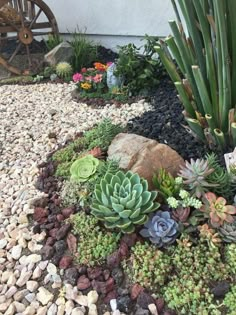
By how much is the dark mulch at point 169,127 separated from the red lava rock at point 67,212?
0.70m

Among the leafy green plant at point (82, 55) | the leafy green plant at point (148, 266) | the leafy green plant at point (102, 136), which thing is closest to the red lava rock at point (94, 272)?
the leafy green plant at point (148, 266)

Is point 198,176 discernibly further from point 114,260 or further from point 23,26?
point 23,26

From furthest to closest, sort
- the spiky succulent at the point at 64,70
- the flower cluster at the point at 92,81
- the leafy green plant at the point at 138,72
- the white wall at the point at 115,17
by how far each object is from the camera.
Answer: the white wall at the point at 115,17, the spiky succulent at the point at 64,70, the flower cluster at the point at 92,81, the leafy green plant at the point at 138,72

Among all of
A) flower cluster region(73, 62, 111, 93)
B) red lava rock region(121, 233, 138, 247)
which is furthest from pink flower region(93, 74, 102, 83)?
red lava rock region(121, 233, 138, 247)

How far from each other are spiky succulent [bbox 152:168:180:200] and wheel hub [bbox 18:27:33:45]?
10.8 feet

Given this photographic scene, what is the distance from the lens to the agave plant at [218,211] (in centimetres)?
147

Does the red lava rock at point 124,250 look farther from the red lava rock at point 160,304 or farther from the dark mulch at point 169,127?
the dark mulch at point 169,127

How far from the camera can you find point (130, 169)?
1.78 meters

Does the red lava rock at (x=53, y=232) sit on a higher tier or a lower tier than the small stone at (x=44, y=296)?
higher

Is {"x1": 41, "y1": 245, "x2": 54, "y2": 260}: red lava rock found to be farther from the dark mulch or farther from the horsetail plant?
the horsetail plant

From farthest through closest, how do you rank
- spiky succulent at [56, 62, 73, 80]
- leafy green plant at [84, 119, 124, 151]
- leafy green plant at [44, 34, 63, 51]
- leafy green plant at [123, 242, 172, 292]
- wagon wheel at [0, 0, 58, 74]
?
leafy green plant at [44, 34, 63, 51]
wagon wheel at [0, 0, 58, 74]
spiky succulent at [56, 62, 73, 80]
leafy green plant at [84, 119, 124, 151]
leafy green plant at [123, 242, 172, 292]

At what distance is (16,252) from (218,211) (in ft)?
2.91

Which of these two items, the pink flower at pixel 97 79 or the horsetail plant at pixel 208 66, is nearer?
the horsetail plant at pixel 208 66

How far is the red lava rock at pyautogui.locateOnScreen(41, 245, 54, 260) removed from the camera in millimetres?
1619
